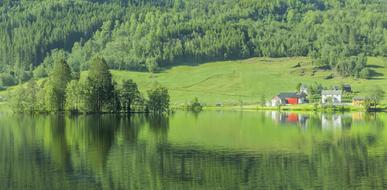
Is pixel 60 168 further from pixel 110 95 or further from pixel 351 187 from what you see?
pixel 110 95

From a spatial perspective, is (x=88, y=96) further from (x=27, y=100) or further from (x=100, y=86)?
(x=27, y=100)

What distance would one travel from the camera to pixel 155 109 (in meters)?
177

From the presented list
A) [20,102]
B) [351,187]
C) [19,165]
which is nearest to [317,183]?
[351,187]

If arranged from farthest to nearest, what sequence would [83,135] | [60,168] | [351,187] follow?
Result: [83,135] < [60,168] < [351,187]

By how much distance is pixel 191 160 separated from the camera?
6216 centimetres

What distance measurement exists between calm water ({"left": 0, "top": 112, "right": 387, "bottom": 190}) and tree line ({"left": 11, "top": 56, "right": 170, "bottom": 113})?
5813cm

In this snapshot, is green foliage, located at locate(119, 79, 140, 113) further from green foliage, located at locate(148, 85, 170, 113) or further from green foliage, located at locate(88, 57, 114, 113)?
green foliage, located at locate(148, 85, 170, 113)

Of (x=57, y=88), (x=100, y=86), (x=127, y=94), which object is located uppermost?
(x=100, y=86)

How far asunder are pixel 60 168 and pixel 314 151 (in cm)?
3147

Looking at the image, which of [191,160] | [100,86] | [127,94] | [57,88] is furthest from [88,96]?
[191,160]

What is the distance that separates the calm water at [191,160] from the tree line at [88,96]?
58.1m

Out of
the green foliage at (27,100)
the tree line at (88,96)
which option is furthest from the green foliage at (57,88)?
the green foliage at (27,100)

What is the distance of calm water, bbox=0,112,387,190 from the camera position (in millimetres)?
49125

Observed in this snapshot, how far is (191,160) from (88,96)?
97.0m
